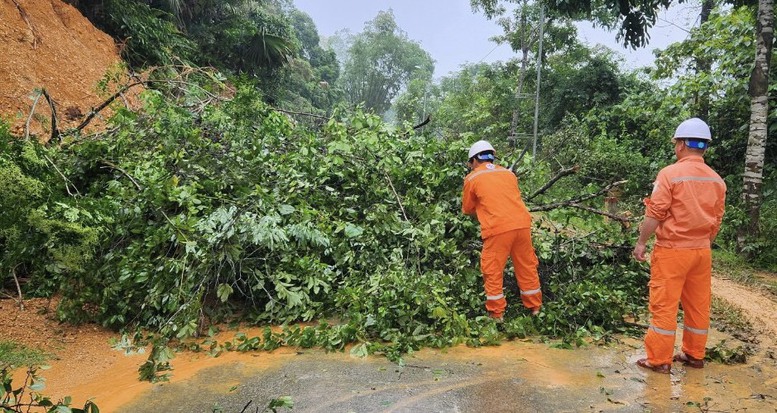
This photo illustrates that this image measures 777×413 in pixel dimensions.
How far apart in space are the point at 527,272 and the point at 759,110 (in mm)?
5005

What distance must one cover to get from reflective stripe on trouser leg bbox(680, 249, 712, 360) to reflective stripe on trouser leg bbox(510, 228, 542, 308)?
105 cm

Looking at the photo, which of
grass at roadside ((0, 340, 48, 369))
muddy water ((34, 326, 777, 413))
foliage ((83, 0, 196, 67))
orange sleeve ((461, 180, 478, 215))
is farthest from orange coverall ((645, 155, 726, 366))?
foliage ((83, 0, 196, 67))

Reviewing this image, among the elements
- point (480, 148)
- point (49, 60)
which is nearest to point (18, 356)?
point (480, 148)

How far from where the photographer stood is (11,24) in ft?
26.9

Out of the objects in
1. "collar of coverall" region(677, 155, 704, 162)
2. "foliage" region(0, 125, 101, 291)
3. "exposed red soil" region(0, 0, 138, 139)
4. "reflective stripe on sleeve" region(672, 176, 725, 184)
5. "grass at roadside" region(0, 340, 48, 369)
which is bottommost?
"grass at roadside" region(0, 340, 48, 369)

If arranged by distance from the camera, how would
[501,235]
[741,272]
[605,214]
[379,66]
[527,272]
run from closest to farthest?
[501,235], [527,272], [605,214], [741,272], [379,66]

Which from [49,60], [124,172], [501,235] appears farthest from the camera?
[49,60]

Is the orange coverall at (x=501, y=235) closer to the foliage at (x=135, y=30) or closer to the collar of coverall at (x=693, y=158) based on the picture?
the collar of coverall at (x=693, y=158)

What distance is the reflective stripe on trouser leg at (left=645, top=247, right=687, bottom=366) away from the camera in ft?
9.61

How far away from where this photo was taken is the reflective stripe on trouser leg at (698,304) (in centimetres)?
300

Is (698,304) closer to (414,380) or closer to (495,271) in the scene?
(495,271)

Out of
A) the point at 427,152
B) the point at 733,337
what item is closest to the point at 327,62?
the point at 427,152

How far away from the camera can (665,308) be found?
2.95 m

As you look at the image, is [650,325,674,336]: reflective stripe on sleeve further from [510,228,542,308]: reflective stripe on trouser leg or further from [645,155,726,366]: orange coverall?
[510,228,542,308]: reflective stripe on trouser leg
